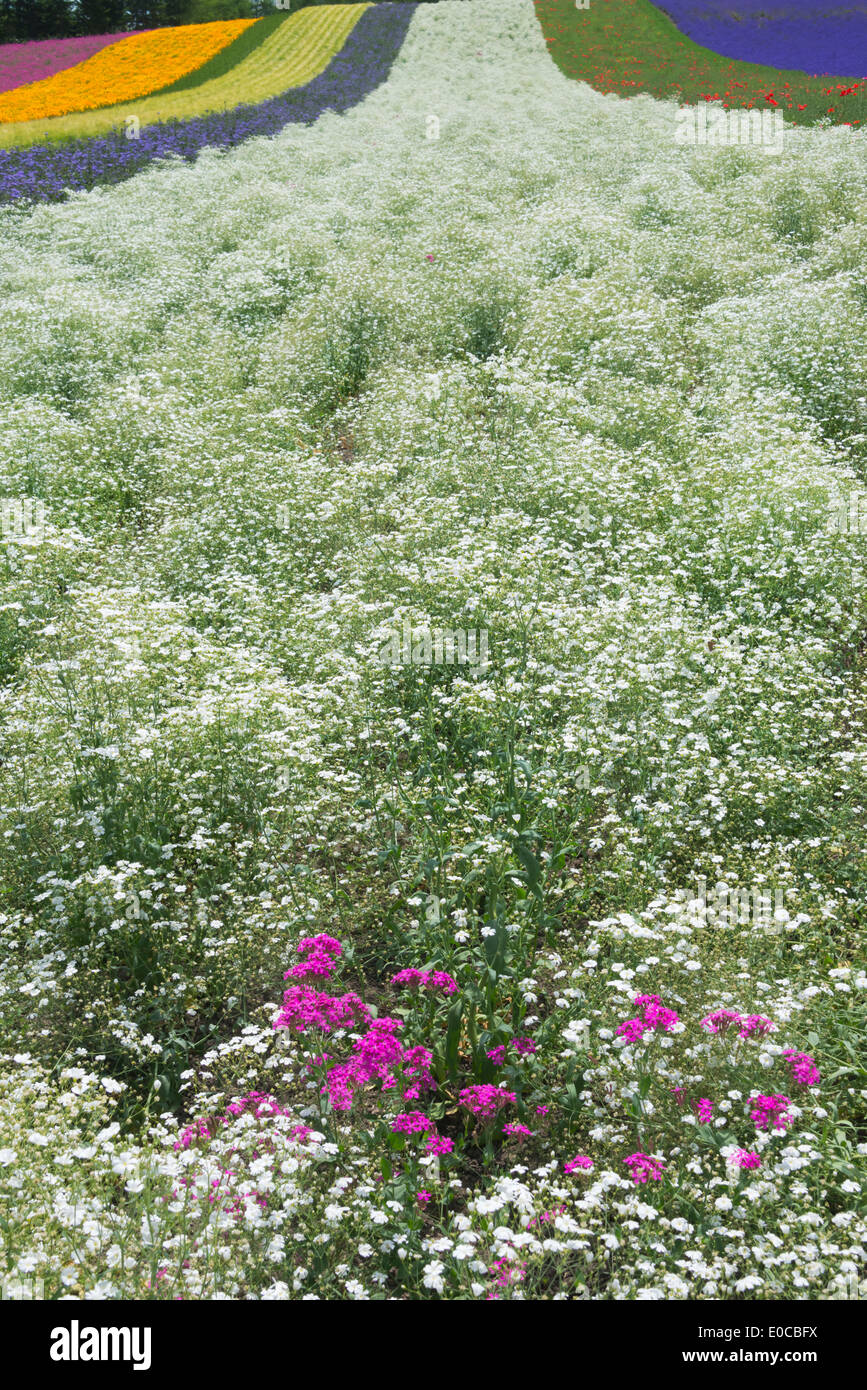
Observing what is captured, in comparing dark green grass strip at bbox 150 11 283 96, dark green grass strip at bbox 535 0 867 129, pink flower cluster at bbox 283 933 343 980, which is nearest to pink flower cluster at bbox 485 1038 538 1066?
pink flower cluster at bbox 283 933 343 980

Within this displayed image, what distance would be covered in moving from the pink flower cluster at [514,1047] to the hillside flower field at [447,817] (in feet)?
0.16

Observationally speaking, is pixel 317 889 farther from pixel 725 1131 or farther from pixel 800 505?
pixel 800 505

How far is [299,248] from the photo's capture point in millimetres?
17281

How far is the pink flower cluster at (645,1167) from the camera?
3588 mm

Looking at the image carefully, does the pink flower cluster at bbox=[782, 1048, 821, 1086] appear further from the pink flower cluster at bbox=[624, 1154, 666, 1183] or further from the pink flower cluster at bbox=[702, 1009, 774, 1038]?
the pink flower cluster at bbox=[624, 1154, 666, 1183]

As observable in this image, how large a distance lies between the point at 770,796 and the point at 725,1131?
7.24 ft

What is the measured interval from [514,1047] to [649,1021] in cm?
73

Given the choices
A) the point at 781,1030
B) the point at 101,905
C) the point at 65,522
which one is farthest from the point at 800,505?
the point at 65,522

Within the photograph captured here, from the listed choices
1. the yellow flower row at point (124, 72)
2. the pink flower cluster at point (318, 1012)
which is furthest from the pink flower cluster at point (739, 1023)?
the yellow flower row at point (124, 72)

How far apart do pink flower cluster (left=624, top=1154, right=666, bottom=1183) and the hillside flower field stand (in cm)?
6

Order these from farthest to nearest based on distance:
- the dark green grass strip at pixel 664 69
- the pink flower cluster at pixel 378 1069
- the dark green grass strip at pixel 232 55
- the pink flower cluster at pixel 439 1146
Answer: the dark green grass strip at pixel 232 55 → the dark green grass strip at pixel 664 69 → the pink flower cluster at pixel 378 1069 → the pink flower cluster at pixel 439 1146

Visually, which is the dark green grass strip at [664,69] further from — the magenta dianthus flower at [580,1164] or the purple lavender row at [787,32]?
the magenta dianthus flower at [580,1164]

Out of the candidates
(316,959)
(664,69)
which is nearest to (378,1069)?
(316,959)

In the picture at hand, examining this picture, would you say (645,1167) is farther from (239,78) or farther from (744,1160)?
(239,78)
